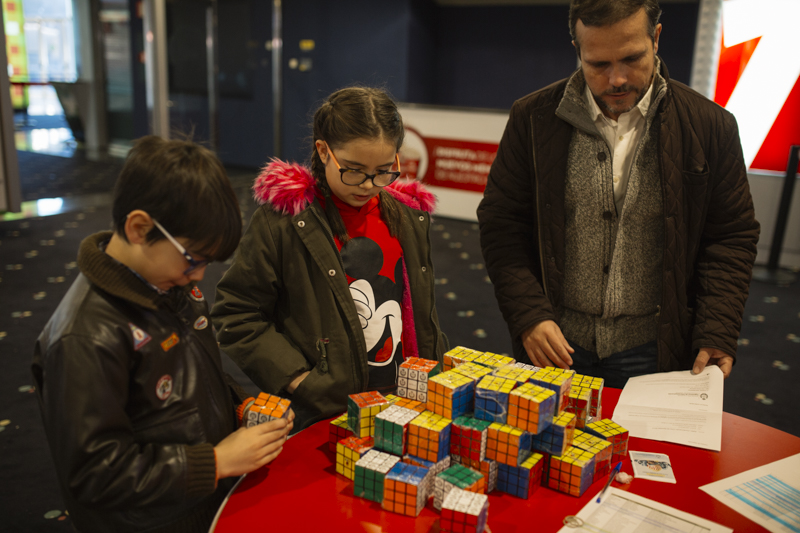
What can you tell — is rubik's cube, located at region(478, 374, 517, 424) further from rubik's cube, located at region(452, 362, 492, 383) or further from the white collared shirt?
the white collared shirt

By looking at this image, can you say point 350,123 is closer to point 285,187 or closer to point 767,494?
point 285,187

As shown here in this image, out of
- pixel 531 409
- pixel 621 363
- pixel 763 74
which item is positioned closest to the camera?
pixel 531 409

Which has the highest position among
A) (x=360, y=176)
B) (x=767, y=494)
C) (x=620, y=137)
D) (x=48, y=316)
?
(x=620, y=137)

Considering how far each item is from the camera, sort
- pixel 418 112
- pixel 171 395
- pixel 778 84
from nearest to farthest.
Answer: pixel 171 395, pixel 778 84, pixel 418 112

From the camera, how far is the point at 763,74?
5.72 meters

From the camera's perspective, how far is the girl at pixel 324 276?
60.7 inches

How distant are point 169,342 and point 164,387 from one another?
0.27 ft

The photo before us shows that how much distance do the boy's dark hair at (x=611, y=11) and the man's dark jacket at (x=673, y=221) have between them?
0.77ft

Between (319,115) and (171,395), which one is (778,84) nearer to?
(319,115)

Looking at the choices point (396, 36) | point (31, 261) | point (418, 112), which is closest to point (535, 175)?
point (31, 261)

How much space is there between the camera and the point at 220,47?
34.3 feet

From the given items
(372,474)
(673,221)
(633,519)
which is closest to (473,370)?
(372,474)

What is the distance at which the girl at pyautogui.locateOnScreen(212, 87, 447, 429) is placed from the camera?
154 centimetres

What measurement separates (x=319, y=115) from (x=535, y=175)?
0.65 metres
